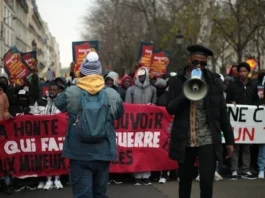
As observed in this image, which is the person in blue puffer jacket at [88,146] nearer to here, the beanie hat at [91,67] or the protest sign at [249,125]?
the beanie hat at [91,67]

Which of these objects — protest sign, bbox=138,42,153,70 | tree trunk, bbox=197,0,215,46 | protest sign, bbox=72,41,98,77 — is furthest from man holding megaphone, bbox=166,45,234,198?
tree trunk, bbox=197,0,215,46

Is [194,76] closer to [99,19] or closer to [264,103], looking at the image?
[264,103]

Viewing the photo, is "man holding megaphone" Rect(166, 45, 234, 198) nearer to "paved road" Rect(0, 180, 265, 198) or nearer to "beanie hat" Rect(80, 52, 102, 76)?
"beanie hat" Rect(80, 52, 102, 76)

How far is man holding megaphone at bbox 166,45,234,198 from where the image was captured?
4.88 meters

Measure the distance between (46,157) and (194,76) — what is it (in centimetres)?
377

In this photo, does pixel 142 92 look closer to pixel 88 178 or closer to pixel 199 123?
pixel 199 123

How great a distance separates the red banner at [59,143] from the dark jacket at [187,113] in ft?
9.63

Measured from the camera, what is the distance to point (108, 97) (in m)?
4.54

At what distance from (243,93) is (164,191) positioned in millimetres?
2257

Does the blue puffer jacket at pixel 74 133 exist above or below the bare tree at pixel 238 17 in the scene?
below

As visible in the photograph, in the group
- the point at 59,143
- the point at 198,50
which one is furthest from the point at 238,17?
the point at 198,50

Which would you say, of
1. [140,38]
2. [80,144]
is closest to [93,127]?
[80,144]

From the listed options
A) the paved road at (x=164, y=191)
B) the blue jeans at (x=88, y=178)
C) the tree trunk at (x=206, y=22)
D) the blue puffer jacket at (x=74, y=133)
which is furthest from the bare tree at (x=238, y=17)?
the blue jeans at (x=88, y=178)

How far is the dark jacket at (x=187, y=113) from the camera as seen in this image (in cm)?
490
